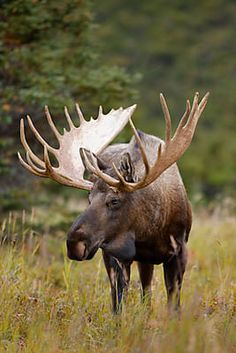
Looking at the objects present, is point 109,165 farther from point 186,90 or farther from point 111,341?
point 186,90

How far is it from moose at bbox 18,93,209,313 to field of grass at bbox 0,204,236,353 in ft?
1.00

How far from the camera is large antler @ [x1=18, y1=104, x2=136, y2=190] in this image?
6.59m

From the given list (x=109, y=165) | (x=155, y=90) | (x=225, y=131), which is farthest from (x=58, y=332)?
(x=155, y=90)

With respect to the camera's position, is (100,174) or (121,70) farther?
(121,70)

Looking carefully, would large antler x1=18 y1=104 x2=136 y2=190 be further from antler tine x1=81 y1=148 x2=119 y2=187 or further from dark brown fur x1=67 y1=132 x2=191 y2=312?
antler tine x1=81 y1=148 x2=119 y2=187

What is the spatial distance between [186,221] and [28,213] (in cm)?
366

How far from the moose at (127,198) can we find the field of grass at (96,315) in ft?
1.00

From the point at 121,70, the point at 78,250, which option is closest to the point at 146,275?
the point at 78,250

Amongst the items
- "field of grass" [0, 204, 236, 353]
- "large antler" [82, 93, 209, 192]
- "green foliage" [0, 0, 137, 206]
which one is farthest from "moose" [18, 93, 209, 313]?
"green foliage" [0, 0, 137, 206]

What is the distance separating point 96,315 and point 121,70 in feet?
12.9

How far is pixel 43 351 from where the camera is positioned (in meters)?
5.03

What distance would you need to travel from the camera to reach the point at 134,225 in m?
6.45

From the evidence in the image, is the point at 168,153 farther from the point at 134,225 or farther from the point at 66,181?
the point at 66,181

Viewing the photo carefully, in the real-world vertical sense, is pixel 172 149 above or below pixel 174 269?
above
